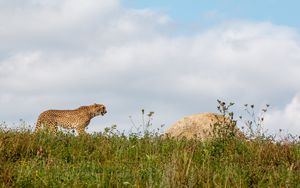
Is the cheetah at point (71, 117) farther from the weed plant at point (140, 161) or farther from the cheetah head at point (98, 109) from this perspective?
the weed plant at point (140, 161)

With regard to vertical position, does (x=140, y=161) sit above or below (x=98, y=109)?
below

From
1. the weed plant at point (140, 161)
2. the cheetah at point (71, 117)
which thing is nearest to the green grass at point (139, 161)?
the weed plant at point (140, 161)

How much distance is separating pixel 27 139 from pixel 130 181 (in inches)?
161

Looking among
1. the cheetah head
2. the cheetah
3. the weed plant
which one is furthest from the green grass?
the cheetah head

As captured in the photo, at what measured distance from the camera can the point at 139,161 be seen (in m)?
9.27

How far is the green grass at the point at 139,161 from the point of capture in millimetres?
6941

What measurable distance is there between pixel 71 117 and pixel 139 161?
14.7 metres

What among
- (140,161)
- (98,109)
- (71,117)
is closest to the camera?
(140,161)

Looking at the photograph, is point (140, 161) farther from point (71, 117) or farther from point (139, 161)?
point (71, 117)

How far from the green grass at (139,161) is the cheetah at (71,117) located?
11.4m

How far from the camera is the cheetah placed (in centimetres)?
2338

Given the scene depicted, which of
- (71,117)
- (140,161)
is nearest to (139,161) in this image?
(140,161)

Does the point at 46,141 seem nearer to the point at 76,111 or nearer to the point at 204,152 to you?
the point at 204,152

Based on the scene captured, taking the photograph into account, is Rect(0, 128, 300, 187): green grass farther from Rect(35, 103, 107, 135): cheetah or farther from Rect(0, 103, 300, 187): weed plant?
Rect(35, 103, 107, 135): cheetah
